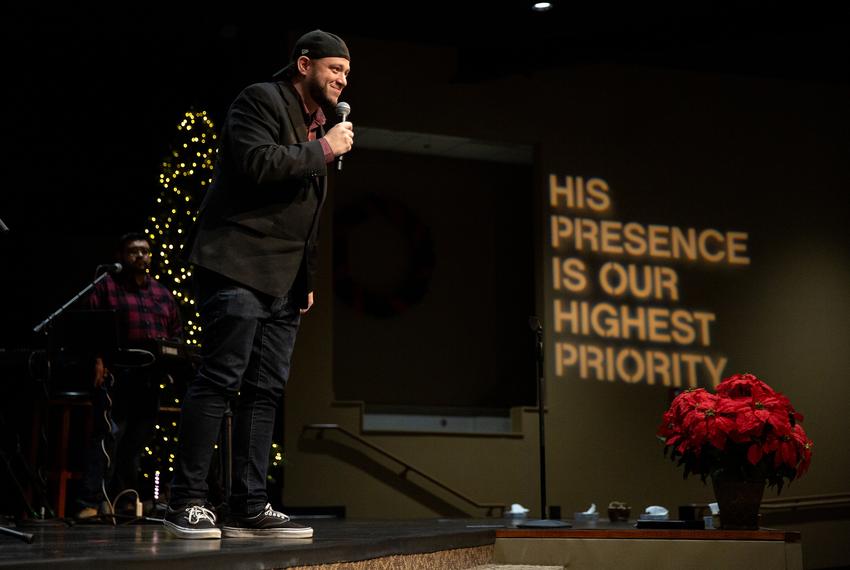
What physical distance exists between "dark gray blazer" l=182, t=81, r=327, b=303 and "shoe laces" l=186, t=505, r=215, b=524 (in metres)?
0.53

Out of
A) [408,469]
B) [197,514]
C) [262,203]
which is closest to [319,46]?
[262,203]

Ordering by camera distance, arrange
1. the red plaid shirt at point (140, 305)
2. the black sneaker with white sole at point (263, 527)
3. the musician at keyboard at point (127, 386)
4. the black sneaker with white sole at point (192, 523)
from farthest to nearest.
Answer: the red plaid shirt at point (140, 305) < the musician at keyboard at point (127, 386) < the black sneaker with white sole at point (263, 527) < the black sneaker with white sole at point (192, 523)

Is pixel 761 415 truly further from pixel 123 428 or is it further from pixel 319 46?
pixel 123 428

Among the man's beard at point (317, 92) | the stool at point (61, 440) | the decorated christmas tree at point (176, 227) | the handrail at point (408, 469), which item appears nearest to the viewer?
the man's beard at point (317, 92)

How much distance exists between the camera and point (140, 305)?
212 inches

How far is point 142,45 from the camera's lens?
7668mm

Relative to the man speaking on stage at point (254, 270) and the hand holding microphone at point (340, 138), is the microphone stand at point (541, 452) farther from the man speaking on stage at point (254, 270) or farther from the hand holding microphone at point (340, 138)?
the hand holding microphone at point (340, 138)

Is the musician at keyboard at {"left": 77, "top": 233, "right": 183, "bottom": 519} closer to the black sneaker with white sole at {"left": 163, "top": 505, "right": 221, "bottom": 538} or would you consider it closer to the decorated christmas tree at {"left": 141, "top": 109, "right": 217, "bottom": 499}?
the decorated christmas tree at {"left": 141, "top": 109, "right": 217, "bottom": 499}

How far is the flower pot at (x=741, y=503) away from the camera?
11.8ft

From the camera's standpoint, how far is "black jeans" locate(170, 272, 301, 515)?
2.40 m

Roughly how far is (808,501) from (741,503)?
197 inches

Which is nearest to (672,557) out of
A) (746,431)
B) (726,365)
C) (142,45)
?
(746,431)

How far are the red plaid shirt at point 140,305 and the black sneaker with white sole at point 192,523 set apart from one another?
9.68ft

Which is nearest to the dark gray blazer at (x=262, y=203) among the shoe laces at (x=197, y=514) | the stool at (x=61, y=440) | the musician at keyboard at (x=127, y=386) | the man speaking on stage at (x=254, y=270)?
the man speaking on stage at (x=254, y=270)
